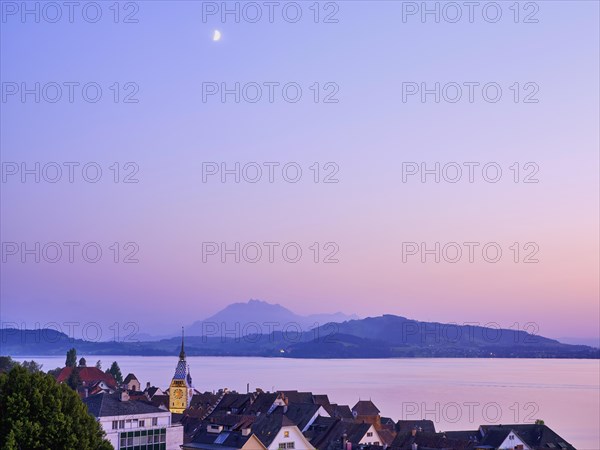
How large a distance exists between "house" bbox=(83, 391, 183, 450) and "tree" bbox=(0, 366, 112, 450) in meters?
12.2

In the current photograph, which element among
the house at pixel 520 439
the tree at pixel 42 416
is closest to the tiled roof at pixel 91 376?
the house at pixel 520 439

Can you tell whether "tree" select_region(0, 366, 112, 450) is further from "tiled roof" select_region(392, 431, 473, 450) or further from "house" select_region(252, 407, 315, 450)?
"tiled roof" select_region(392, 431, 473, 450)

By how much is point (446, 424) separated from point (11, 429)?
91.0m

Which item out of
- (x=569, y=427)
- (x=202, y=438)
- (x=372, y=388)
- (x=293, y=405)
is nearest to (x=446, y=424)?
(x=569, y=427)

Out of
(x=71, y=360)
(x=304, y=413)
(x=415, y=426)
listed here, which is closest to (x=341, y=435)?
(x=304, y=413)

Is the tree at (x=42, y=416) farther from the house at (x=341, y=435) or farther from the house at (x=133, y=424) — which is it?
the house at (x=341, y=435)

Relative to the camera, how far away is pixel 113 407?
1761 inches

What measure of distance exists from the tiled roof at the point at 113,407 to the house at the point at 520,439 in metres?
24.2

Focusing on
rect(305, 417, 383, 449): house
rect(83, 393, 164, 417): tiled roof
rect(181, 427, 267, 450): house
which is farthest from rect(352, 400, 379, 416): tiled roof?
rect(83, 393, 164, 417): tiled roof

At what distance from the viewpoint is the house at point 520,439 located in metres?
60.0

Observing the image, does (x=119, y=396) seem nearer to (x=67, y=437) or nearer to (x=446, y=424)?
(x=67, y=437)

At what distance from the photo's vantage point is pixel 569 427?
111 m

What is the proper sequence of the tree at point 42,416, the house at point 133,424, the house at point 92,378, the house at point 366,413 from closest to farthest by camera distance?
the tree at point 42,416, the house at point 133,424, the house at point 366,413, the house at point 92,378

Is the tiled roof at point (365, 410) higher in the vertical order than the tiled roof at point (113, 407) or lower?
lower
